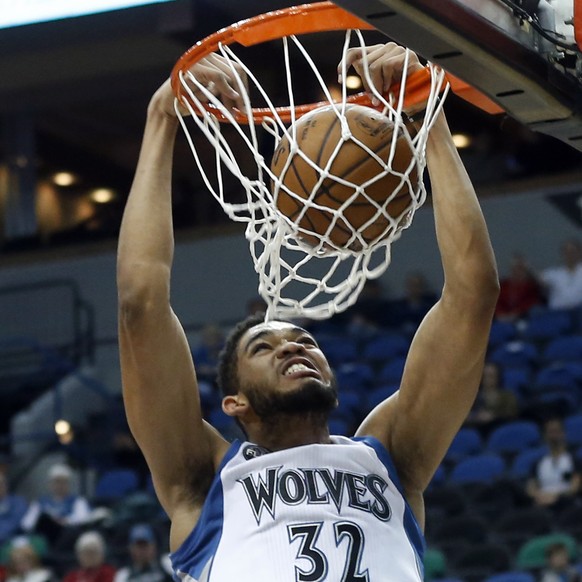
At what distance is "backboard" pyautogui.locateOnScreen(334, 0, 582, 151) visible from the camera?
2691mm

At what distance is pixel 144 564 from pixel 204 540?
18.1ft

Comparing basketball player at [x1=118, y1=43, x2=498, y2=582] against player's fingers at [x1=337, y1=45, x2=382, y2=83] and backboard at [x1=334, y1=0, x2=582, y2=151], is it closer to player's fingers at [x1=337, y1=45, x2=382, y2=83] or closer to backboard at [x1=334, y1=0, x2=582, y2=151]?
player's fingers at [x1=337, y1=45, x2=382, y2=83]

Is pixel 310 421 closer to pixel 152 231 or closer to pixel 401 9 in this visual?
pixel 152 231

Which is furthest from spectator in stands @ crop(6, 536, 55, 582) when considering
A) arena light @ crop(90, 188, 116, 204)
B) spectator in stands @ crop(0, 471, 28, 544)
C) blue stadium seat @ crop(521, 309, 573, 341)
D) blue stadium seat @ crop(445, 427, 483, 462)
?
arena light @ crop(90, 188, 116, 204)

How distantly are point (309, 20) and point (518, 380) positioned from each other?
7.56m

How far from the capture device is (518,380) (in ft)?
34.5

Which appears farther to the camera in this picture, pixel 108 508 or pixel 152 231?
pixel 108 508

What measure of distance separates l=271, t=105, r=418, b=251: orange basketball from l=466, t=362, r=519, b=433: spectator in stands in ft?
22.4

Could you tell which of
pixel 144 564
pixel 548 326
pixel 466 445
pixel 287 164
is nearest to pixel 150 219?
pixel 287 164

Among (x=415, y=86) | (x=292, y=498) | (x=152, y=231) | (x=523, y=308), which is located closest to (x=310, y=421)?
(x=292, y=498)

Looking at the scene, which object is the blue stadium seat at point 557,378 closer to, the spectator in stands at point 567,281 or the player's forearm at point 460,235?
the spectator in stands at point 567,281

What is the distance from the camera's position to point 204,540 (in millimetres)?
3299

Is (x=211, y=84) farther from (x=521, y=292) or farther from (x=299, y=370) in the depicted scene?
(x=521, y=292)

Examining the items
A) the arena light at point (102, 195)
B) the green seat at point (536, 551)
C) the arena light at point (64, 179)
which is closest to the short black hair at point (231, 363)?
the green seat at point (536, 551)
